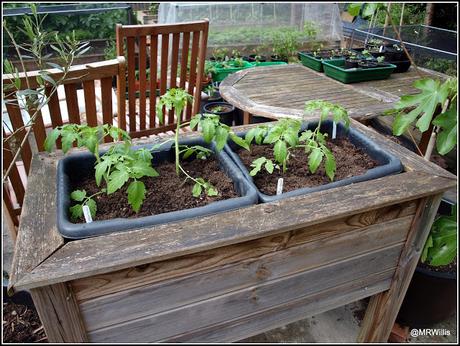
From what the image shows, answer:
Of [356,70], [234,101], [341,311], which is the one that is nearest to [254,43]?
[356,70]

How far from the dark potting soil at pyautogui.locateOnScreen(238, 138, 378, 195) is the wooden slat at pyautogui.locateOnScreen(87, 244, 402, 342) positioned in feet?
0.90

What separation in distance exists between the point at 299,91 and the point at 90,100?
1244 millimetres

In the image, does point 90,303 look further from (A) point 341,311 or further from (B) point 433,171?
(A) point 341,311

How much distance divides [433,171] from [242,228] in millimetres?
688

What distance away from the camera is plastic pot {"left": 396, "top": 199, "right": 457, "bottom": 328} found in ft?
5.25

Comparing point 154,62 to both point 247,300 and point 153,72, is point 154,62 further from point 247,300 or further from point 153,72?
point 247,300

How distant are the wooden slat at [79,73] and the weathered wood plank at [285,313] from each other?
3.30 feet

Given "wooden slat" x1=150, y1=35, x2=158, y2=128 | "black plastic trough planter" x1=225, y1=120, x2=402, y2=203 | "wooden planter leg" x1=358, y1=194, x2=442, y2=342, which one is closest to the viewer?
"black plastic trough planter" x1=225, y1=120, x2=402, y2=203

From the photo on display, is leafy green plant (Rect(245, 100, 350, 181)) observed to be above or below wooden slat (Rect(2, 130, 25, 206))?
above

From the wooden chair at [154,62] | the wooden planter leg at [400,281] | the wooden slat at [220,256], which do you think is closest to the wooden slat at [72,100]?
the wooden chair at [154,62]

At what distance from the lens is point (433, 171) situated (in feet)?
3.88

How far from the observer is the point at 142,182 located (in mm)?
1033

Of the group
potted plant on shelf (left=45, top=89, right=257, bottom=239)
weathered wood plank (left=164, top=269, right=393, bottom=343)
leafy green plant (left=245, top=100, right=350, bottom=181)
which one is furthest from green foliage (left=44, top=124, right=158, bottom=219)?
weathered wood plank (left=164, top=269, right=393, bottom=343)

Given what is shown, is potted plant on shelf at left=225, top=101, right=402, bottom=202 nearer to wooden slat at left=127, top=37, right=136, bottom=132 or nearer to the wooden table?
the wooden table
